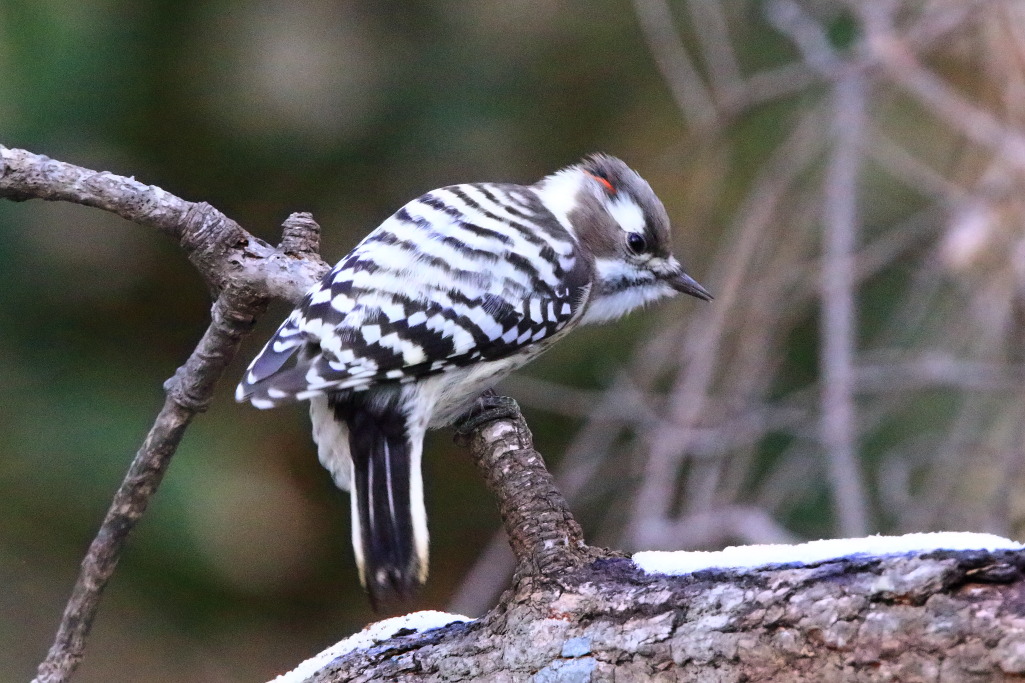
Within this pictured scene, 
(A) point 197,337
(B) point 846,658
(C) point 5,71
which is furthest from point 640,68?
(B) point 846,658

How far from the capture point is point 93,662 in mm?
4531

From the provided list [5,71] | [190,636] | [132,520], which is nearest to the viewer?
[132,520]

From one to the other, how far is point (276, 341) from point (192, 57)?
7.40 ft

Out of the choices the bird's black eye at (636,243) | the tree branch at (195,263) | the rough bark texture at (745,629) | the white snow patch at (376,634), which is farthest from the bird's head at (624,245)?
the rough bark texture at (745,629)

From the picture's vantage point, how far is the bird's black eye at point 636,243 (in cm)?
281

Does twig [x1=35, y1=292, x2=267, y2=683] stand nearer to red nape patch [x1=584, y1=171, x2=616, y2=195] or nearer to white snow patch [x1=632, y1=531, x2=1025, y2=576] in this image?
white snow patch [x1=632, y1=531, x2=1025, y2=576]

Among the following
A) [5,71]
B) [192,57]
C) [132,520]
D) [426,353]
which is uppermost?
[192,57]

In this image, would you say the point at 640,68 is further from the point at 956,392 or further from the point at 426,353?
the point at 426,353

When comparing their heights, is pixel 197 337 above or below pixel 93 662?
above

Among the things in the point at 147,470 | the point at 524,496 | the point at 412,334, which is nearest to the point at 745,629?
the point at 524,496

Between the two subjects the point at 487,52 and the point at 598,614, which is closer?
the point at 598,614

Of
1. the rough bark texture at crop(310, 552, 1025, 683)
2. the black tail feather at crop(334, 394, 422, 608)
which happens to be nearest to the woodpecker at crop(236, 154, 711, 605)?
the black tail feather at crop(334, 394, 422, 608)

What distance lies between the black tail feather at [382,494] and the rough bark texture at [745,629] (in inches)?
8.0

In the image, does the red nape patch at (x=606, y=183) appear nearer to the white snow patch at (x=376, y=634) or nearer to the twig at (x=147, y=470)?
the twig at (x=147, y=470)
